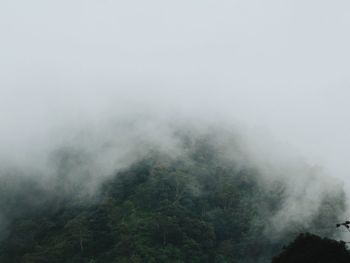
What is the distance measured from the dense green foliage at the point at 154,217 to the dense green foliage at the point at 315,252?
42703mm

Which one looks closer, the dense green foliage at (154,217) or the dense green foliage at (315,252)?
the dense green foliage at (315,252)

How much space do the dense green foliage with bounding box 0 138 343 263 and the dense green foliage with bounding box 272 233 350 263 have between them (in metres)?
42.7

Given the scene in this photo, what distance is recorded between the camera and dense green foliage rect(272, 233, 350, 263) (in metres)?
30.8

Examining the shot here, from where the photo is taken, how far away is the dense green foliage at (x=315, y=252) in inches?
1214

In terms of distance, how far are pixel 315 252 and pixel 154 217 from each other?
5488 cm

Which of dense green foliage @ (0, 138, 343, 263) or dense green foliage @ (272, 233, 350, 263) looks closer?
dense green foliage @ (272, 233, 350, 263)

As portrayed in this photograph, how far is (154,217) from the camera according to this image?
84.2 meters

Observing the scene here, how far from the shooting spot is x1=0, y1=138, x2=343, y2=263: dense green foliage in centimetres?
7731

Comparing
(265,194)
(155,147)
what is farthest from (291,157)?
(155,147)

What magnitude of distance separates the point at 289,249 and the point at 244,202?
5971 centimetres

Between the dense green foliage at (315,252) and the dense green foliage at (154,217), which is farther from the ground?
the dense green foliage at (154,217)

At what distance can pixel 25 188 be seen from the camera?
330ft

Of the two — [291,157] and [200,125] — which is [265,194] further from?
[200,125]

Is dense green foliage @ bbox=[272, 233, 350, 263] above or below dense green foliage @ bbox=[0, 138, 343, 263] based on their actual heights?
below
